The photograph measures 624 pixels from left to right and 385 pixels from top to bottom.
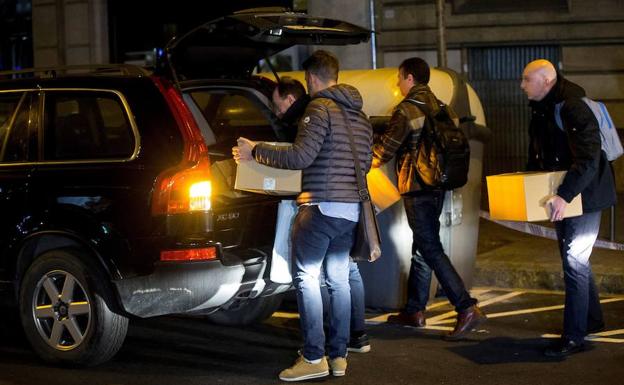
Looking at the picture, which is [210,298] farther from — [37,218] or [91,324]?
[37,218]

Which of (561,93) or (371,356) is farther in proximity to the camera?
(371,356)

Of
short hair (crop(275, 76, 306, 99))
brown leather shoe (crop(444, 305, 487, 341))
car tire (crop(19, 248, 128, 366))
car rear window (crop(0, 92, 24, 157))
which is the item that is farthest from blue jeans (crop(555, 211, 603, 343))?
car rear window (crop(0, 92, 24, 157))

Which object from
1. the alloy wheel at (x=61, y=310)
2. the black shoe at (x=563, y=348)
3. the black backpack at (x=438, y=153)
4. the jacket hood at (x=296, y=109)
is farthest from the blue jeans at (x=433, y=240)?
the alloy wheel at (x=61, y=310)

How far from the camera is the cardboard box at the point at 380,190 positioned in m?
6.81

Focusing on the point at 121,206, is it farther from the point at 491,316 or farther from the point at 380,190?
the point at 491,316

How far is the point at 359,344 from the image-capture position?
6.41 m

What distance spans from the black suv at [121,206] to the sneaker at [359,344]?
0.61m

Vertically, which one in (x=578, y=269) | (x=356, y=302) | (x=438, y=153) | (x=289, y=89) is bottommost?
(x=356, y=302)

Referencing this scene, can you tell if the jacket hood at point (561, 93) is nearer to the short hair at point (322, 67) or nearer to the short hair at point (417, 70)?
the short hair at point (417, 70)

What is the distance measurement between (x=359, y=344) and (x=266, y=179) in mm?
1284

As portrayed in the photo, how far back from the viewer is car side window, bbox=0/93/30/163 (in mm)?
6250

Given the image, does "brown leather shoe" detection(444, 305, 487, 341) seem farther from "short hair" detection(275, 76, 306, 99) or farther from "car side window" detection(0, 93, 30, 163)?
"car side window" detection(0, 93, 30, 163)

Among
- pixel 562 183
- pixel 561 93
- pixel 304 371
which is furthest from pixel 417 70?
pixel 304 371

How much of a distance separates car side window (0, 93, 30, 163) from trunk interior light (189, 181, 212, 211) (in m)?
1.15
